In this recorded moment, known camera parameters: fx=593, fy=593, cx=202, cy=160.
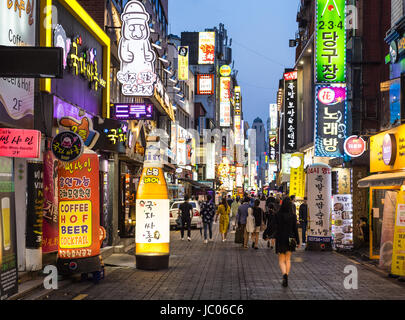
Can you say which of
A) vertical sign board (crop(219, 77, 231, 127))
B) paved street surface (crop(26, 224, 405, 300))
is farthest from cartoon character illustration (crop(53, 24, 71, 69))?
vertical sign board (crop(219, 77, 231, 127))

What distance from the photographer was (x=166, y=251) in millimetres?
15398

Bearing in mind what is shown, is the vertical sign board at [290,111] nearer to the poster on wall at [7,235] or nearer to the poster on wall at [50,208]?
the poster on wall at [50,208]

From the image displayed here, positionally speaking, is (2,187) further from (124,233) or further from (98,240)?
(124,233)

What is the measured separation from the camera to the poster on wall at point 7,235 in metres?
9.38

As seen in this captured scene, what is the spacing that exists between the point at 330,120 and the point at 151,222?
13927 millimetres

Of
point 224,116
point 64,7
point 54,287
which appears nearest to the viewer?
point 54,287

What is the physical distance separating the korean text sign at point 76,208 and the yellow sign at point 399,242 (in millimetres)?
7001

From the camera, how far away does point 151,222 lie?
50.2ft

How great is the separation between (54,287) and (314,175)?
40.2 feet


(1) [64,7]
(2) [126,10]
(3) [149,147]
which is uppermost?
(2) [126,10]

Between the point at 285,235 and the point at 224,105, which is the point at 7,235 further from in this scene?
the point at 224,105

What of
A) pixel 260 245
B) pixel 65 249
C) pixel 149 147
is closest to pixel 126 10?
pixel 149 147

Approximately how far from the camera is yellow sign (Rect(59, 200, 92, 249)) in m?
12.9

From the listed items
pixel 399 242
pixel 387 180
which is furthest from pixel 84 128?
pixel 399 242
